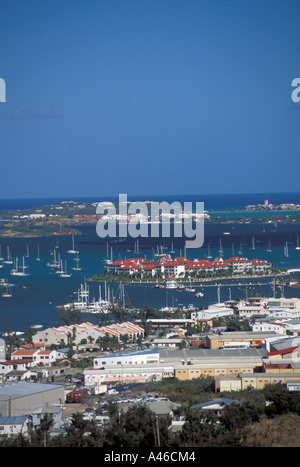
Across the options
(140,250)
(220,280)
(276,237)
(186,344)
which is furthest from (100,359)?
(276,237)

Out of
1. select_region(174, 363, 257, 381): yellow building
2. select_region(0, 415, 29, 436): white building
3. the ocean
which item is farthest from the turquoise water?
select_region(0, 415, 29, 436): white building

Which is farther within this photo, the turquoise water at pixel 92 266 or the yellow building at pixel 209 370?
the turquoise water at pixel 92 266

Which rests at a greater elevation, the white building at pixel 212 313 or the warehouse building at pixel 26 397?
the white building at pixel 212 313

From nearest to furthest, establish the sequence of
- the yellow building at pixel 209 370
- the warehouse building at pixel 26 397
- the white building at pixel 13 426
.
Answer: the white building at pixel 13 426, the warehouse building at pixel 26 397, the yellow building at pixel 209 370

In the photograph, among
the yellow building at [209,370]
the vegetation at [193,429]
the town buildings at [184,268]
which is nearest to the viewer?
the vegetation at [193,429]

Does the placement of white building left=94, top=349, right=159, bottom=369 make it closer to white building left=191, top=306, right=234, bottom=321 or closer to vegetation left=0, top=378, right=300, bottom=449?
vegetation left=0, top=378, right=300, bottom=449

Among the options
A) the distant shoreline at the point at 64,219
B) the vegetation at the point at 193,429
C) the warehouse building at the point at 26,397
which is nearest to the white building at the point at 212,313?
the warehouse building at the point at 26,397

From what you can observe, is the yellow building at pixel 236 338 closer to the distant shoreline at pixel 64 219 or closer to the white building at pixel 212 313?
the white building at pixel 212 313

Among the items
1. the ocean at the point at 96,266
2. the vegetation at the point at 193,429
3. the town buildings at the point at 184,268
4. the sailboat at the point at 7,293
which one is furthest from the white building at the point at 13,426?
the town buildings at the point at 184,268

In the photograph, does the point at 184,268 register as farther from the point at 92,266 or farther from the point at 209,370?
the point at 209,370

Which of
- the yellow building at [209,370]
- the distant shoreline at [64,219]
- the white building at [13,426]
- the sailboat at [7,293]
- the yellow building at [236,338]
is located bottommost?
the white building at [13,426]
